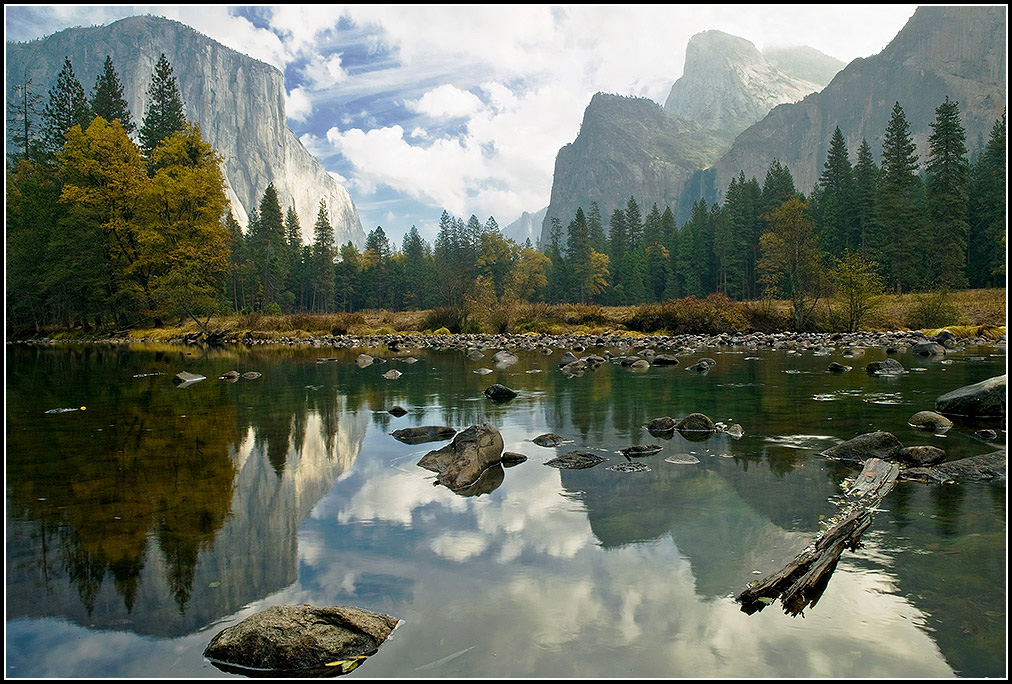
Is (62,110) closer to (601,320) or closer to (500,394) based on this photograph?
(601,320)

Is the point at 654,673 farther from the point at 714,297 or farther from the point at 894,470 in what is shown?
the point at 714,297

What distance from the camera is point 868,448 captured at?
6.90 meters

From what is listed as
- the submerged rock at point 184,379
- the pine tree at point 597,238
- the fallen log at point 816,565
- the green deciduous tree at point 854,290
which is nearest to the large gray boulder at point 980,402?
the fallen log at point 816,565

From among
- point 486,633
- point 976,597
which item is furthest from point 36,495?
point 976,597

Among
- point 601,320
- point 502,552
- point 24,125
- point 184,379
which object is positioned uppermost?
point 24,125

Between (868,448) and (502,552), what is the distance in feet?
16.3

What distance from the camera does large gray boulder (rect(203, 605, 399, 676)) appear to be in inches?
118

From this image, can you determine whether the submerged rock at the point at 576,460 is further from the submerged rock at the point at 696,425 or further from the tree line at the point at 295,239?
the tree line at the point at 295,239

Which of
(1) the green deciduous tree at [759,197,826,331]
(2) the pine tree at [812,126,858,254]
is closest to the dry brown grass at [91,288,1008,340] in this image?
(1) the green deciduous tree at [759,197,826,331]

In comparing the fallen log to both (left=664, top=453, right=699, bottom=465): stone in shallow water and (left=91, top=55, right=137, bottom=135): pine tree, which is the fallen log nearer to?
(left=664, top=453, right=699, bottom=465): stone in shallow water

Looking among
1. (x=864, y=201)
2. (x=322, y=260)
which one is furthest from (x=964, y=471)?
(x=322, y=260)

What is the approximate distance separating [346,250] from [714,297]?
285 ft

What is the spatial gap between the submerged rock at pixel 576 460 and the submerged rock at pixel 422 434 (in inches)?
86.8

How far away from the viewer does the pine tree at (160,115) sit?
50.1m
